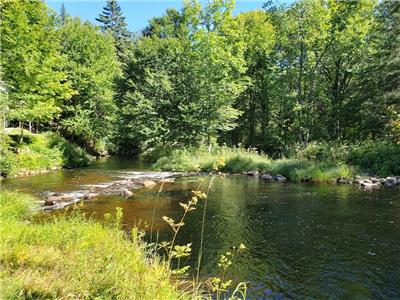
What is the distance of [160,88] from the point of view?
90.9 feet

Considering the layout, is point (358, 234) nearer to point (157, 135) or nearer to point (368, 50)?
point (157, 135)

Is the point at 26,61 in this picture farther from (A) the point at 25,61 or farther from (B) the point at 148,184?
(B) the point at 148,184

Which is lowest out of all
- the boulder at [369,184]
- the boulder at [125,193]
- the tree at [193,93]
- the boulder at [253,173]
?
the boulder at [125,193]

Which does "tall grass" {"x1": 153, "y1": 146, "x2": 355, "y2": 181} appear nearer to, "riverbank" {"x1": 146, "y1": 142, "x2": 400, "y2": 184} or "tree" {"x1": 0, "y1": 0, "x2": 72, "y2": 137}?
"riverbank" {"x1": 146, "y1": 142, "x2": 400, "y2": 184}

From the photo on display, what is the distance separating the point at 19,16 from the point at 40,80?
12.1 feet

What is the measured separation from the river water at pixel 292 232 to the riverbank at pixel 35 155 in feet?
6.96

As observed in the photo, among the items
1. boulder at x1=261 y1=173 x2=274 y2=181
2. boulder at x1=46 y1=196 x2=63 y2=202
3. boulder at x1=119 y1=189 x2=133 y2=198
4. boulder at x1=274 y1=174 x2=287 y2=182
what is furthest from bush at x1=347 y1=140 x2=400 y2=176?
Answer: boulder at x1=46 y1=196 x2=63 y2=202

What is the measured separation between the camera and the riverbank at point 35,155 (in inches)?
716

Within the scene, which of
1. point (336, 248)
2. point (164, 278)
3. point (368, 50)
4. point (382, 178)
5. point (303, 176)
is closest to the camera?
point (164, 278)

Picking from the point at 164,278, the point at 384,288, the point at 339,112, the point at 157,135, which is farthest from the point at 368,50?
the point at 164,278

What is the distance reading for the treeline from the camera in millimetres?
22109

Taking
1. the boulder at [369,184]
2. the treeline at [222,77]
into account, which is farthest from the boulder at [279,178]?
the treeline at [222,77]

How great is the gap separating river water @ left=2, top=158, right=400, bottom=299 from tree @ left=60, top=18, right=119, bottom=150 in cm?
1628

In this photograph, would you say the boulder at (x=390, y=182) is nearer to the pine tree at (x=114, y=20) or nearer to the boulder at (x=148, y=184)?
the boulder at (x=148, y=184)
